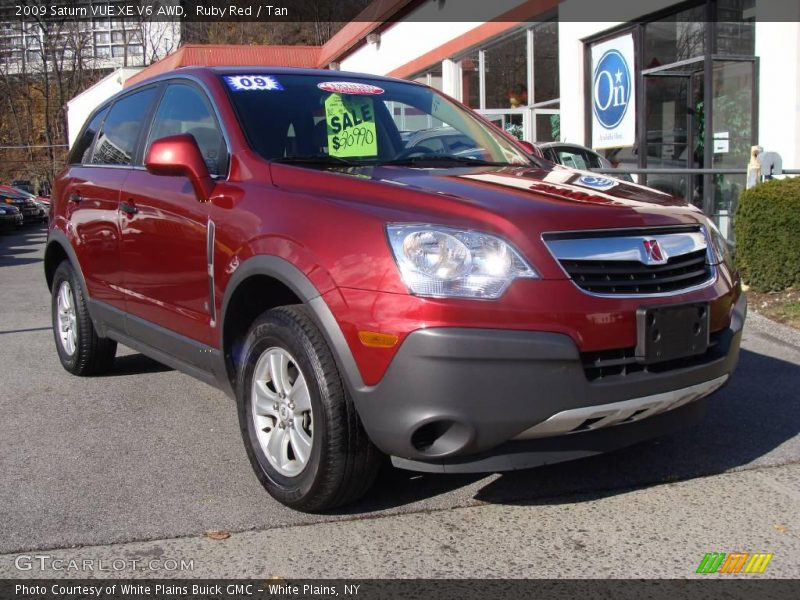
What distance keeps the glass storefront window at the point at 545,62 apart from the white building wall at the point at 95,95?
78.6 ft

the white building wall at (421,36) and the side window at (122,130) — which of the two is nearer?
the side window at (122,130)

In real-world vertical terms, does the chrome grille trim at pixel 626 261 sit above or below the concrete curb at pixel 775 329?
above

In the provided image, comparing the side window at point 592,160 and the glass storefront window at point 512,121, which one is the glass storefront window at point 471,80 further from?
the side window at point 592,160

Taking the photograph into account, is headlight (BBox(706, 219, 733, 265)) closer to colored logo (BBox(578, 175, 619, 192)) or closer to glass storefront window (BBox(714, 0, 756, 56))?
colored logo (BBox(578, 175, 619, 192))

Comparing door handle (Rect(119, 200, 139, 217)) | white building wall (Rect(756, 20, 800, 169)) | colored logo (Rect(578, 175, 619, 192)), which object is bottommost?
A: door handle (Rect(119, 200, 139, 217))

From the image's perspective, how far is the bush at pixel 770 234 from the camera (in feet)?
23.9

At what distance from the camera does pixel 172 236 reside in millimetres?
4043

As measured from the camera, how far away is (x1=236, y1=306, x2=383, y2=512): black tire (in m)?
3.01

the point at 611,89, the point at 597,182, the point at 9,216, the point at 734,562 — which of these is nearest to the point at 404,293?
the point at 597,182

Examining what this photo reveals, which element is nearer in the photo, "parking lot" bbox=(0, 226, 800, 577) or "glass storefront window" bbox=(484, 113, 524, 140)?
"parking lot" bbox=(0, 226, 800, 577)

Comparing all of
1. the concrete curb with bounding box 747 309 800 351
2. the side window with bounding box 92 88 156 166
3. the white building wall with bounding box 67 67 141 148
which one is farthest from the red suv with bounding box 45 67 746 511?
the white building wall with bounding box 67 67 141 148

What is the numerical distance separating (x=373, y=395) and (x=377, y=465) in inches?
16.0

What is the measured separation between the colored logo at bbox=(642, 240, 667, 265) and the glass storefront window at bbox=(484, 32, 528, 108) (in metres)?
13.0

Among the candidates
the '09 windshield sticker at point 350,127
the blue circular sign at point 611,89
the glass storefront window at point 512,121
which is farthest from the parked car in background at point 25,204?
the '09 windshield sticker at point 350,127
